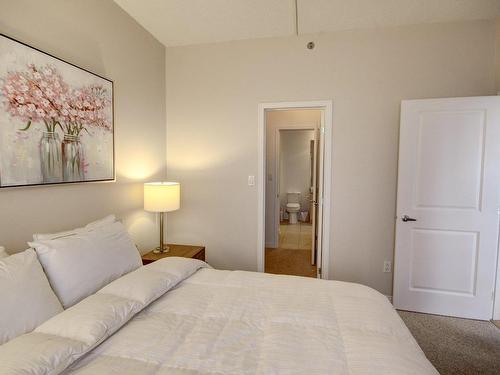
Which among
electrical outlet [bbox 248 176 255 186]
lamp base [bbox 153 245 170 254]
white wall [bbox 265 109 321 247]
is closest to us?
lamp base [bbox 153 245 170 254]

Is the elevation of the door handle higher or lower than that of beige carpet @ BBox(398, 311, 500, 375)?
higher

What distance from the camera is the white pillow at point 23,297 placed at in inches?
43.0

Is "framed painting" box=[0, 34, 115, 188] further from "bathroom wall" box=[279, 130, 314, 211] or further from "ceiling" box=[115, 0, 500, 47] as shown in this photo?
"bathroom wall" box=[279, 130, 314, 211]

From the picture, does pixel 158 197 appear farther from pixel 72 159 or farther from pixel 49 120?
pixel 49 120

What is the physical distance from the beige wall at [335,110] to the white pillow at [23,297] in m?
1.96

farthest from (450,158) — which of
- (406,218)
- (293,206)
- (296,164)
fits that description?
(296,164)

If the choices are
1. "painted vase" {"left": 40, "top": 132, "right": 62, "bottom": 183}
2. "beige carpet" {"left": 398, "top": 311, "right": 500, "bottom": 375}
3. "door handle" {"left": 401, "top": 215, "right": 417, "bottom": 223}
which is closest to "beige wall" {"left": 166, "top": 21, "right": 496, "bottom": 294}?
"door handle" {"left": 401, "top": 215, "right": 417, "bottom": 223}

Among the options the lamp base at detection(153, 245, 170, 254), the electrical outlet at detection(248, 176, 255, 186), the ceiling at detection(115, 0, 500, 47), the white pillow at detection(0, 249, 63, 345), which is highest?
the ceiling at detection(115, 0, 500, 47)

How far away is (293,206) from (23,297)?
562 centimetres

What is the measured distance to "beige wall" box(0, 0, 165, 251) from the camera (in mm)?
1618

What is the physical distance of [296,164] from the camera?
682 centimetres

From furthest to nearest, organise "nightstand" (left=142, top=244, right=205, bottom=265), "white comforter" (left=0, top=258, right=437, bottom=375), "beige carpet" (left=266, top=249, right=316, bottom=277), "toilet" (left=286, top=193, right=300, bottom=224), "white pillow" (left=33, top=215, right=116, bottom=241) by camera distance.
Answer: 1. "toilet" (left=286, top=193, right=300, bottom=224)
2. "beige carpet" (left=266, top=249, right=316, bottom=277)
3. "nightstand" (left=142, top=244, right=205, bottom=265)
4. "white pillow" (left=33, top=215, right=116, bottom=241)
5. "white comforter" (left=0, top=258, right=437, bottom=375)

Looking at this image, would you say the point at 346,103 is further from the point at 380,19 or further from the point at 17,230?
the point at 17,230

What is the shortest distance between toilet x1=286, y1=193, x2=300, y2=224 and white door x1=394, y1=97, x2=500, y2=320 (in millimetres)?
3845
